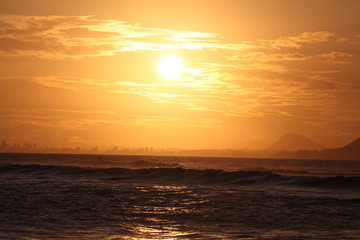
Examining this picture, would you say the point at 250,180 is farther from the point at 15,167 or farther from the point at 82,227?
the point at 15,167

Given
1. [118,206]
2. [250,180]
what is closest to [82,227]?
[118,206]

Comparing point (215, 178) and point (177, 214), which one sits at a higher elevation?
point (215, 178)

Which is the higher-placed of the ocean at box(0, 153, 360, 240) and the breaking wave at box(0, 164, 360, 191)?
the breaking wave at box(0, 164, 360, 191)

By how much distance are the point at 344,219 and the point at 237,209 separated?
5558 millimetres

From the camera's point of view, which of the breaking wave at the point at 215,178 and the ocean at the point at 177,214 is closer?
the ocean at the point at 177,214

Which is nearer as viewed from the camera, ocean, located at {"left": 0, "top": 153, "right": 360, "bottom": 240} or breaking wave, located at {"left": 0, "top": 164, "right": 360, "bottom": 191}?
ocean, located at {"left": 0, "top": 153, "right": 360, "bottom": 240}

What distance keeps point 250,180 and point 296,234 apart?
2574 cm

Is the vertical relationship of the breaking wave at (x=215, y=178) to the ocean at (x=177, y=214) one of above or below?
above

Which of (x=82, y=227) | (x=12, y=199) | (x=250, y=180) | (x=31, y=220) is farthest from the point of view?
(x=250, y=180)

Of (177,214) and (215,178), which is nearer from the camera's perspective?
(177,214)

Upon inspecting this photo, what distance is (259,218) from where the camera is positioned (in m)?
21.3

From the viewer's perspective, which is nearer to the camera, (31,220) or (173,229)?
(173,229)

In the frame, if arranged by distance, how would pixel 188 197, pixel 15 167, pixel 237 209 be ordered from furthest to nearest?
pixel 15 167
pixel 188 197
pixel 237 209

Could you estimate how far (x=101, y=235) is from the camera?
664 inches
